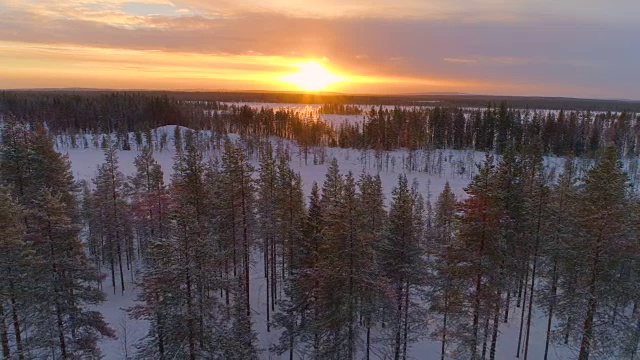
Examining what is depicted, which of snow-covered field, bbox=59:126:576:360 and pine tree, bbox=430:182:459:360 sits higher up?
pine tree, bbox=430:182:459:360

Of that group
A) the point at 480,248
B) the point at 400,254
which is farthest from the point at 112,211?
the point at 480,248

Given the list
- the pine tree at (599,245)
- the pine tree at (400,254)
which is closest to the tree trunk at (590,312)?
the pine tree at (599,245)

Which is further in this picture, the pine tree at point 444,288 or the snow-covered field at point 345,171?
the snow-covered field at point 345,171

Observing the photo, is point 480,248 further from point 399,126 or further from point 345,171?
point 399,126

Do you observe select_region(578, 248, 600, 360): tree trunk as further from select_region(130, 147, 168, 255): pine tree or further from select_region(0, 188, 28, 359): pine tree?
select_region(130, 147, 168, 255): pine tree

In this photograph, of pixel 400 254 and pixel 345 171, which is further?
pixel 345 171

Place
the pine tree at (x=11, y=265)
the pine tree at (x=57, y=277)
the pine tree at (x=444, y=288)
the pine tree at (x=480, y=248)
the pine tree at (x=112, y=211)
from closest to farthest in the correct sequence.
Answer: the pine tree at (x=57, y=277) → the pine tree at (x=11, y=265) → the pine tree at (x=480, y=248) → the pine tree at (x=444, y=288) → the pine tree at (x=112, y=211)

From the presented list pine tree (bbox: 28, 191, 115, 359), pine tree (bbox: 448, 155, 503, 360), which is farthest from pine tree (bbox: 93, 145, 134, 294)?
pine tree (bbox: 448, 155, 503, 360)

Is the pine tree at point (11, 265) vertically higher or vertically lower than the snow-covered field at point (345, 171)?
higher

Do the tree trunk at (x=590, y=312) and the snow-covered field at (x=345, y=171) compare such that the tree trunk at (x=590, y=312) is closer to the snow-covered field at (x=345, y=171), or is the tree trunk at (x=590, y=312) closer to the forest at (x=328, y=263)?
the forest at (x=328, y=263)
